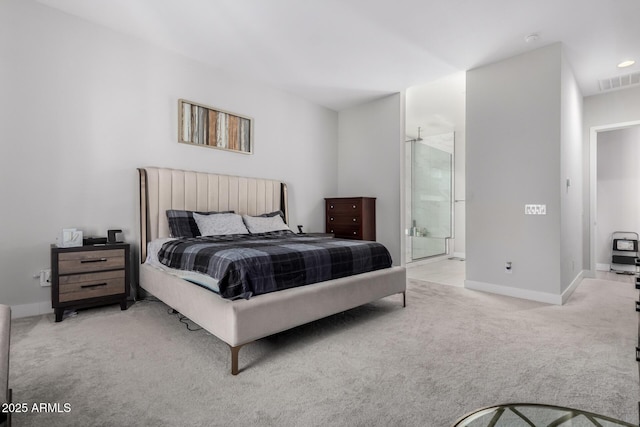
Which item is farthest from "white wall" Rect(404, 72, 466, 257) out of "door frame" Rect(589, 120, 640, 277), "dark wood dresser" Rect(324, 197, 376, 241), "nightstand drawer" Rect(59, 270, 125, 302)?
"nightstand drawer" Rect(59, 270, 125, 302)

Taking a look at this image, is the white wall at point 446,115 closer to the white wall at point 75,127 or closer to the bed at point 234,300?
the bed at point 234,300

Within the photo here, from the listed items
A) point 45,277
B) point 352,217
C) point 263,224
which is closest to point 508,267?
point 352,217

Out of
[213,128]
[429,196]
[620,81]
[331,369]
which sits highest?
[620,81]

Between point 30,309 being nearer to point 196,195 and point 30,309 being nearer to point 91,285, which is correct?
point 91,285

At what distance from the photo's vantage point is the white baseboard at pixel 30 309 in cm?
283

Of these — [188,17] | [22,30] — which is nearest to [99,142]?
[22,30]

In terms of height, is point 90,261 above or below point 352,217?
below

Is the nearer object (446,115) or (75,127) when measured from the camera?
(75,127)

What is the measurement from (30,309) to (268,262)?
2464 mm

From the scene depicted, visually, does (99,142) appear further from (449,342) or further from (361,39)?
(449,342)

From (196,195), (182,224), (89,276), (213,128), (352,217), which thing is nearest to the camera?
(89,276)

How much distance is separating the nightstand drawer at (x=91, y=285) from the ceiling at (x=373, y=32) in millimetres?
2532

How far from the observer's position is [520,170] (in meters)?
3.64

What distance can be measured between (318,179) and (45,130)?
3635mm
